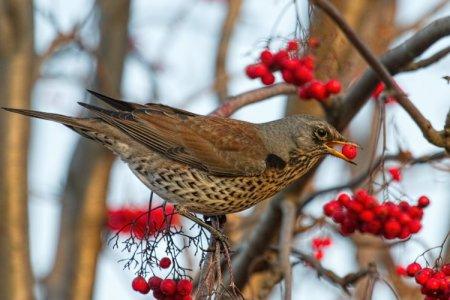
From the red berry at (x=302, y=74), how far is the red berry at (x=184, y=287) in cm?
140

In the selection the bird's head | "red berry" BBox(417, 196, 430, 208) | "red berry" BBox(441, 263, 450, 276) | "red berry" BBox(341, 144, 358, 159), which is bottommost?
"red berry" BBox(441, 263, 450, 276)

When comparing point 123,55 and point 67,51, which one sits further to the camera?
point 67,51

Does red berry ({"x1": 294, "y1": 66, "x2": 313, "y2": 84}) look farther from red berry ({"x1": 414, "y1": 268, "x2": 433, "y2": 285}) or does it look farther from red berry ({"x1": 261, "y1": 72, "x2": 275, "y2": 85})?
red berry ({"x1": 414, "y1": 268, "x2": 433, "y2": 285})

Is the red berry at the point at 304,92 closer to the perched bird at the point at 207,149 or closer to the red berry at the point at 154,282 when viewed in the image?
the perched bird at the point at 207,149

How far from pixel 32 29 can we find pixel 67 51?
165 cm

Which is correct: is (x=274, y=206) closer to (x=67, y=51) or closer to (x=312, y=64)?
(x=312, y=64)

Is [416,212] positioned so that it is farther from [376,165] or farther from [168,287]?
[168,287]

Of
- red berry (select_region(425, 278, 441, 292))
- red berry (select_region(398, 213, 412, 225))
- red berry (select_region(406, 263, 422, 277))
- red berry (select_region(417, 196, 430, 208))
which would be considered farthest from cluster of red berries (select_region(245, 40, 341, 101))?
red berry (select_region(425, 278, 441, 292))

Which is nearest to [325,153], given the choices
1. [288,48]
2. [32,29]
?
[288,48]

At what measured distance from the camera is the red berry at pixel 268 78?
4969mm

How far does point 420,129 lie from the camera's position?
4.29 m

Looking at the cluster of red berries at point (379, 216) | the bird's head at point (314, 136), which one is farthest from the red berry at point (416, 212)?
the bird's head at point (314, 136)

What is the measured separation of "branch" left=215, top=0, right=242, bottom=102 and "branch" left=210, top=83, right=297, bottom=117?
1995 millimetres

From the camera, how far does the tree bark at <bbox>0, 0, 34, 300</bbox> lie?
5.59 metres
